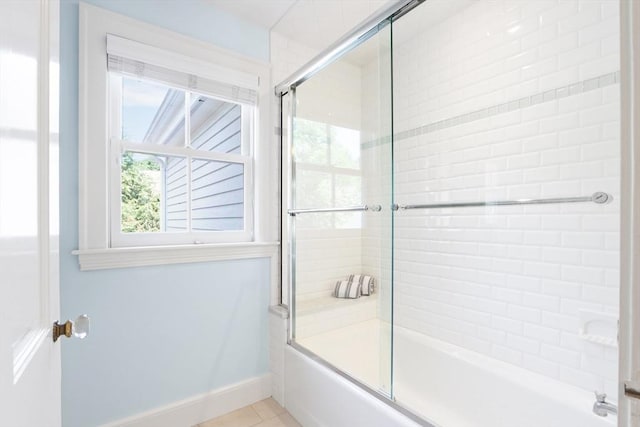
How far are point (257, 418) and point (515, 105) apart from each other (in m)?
2.31

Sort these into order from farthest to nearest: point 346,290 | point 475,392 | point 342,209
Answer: point 346,290
point 342,209
point 475,392

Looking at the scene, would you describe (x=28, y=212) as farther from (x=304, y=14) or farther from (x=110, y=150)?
(x=304, y=14)

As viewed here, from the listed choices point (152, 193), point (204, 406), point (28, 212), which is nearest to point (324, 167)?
point (152, 193)

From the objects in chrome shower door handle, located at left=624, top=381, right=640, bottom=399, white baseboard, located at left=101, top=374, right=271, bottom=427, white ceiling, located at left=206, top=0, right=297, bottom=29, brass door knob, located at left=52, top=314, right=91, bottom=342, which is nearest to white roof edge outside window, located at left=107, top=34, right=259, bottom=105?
white ceiling, located at left=206, top=0, right=297, bottom=29

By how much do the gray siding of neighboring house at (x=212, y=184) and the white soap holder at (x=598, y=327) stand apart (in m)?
1.90

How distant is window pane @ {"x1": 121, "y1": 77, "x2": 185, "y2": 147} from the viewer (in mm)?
1746

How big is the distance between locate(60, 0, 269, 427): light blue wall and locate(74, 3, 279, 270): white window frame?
5cm

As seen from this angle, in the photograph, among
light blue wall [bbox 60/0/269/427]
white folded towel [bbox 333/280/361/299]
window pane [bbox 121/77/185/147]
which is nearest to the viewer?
light blue wall [bbox 60/0/269/427]

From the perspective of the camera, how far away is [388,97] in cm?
183

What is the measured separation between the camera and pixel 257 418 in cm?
188

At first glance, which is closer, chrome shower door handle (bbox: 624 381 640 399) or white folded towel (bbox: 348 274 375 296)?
chrome shower door handle (bbox: 624 381 640 399)

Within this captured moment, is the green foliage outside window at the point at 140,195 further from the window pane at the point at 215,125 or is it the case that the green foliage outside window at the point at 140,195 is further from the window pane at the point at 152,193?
the window pane at the point at 215,125

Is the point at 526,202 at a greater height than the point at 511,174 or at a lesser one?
lesser

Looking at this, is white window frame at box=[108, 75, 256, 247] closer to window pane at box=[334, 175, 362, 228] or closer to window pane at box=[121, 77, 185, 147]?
window pane at box=[121, 77, 185, 147]
